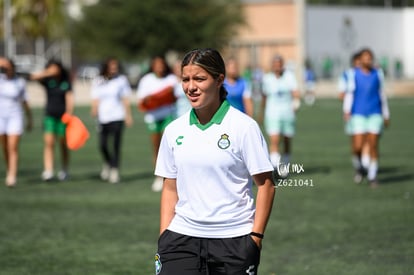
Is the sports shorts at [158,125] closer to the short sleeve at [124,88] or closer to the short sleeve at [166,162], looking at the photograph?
the short sleeve at [124,88]

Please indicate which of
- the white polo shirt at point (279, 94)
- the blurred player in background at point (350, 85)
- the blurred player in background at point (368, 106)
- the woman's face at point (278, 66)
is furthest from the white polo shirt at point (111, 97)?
the blurred player in background at point (368, 106)

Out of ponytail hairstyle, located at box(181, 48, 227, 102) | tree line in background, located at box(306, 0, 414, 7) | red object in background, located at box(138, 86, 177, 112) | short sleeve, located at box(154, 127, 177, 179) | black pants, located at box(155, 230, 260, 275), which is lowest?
black pants, located at box(155, 230, 260, 275)

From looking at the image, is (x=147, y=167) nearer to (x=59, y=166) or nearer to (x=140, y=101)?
(x=59, y=166)

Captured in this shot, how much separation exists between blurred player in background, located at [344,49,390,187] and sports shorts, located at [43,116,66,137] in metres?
5.30

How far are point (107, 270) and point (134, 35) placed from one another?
6477 centimetres

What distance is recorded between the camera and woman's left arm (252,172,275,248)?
220 inches

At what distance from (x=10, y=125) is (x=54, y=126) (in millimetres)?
1101

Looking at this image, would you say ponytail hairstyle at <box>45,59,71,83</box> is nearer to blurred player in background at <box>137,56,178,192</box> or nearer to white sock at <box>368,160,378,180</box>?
blurred player in background at <box>137,56,178,192</box>

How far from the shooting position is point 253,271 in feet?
18.5

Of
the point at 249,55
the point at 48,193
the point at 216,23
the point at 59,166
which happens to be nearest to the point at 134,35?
Result: the point at 216,23

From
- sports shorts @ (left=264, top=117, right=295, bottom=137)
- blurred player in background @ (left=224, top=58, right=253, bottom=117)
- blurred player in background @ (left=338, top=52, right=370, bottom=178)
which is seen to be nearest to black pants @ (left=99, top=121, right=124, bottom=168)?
blurred player in background @ (left=224, top=58, right=253, bottom=117)

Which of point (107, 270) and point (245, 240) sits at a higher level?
point (245, 240)

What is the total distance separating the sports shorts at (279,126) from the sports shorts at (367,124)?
1.53m

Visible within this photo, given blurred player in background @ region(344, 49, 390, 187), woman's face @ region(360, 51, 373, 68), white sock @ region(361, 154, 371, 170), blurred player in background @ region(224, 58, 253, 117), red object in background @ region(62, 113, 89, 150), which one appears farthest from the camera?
white sock @ region(361, 154, 371, 170)
